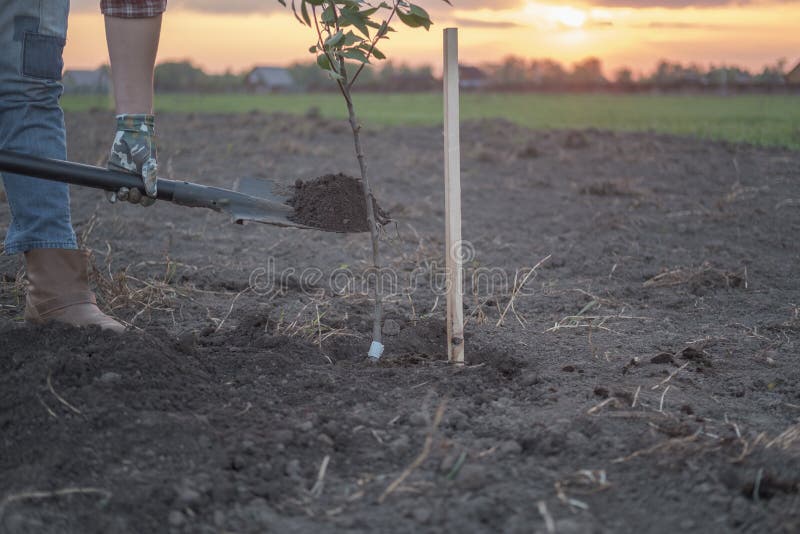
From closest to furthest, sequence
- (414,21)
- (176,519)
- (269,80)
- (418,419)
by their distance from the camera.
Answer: (176,519) < (418,419) < (414,21) < (269,80)

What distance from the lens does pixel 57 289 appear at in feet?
9.41

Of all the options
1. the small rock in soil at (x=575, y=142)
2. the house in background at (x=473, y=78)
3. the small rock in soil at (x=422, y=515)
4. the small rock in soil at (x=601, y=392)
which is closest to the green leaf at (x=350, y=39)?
the small rock in soil at (x=601, y=392)

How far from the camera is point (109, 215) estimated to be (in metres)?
5.54

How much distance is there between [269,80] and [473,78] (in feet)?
50.0

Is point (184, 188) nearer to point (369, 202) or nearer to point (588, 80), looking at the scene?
point (369, 202)

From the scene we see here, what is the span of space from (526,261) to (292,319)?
6.14 feet

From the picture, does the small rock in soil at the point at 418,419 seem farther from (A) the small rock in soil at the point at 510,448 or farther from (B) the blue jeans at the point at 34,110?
(B) the blue jeans at the point at 34,110

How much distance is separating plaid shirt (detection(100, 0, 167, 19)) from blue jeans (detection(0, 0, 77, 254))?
0.18 metres

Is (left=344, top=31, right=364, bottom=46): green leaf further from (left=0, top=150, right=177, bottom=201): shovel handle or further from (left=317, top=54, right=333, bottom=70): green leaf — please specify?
(left=0, top=150, right=177, bottom=201): shovel handle

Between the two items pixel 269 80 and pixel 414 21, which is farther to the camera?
pixel 269 80

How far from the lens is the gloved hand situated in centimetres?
271

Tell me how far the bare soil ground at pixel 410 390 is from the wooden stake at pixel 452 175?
265 mm

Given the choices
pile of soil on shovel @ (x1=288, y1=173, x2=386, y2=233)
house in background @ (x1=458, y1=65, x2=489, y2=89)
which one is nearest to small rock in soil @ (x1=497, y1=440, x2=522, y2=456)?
pile of soil on shovel @ (x1=288, y1=173, x2=386, y2=233)

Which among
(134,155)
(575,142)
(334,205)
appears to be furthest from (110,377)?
(575,142)
